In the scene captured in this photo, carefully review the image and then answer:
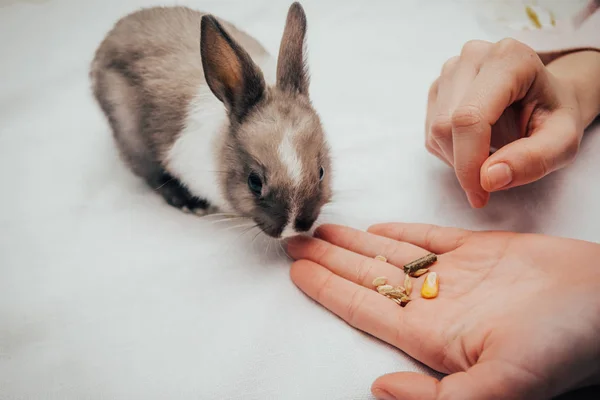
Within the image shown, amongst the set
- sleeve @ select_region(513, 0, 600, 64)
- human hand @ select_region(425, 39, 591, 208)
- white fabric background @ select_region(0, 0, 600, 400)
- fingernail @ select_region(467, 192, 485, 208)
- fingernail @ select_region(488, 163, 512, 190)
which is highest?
sleeve @ select_region(513, 0, 600, 64)

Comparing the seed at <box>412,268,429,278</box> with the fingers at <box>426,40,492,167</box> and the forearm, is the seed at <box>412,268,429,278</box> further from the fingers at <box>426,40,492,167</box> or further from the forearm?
the forearm

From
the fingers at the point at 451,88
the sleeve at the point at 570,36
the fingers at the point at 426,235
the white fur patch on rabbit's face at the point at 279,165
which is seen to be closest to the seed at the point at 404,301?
the fingers at the point at 426,235

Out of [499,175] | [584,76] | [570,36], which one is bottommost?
[499,175]

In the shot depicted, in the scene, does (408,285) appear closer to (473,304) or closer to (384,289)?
(384,289)

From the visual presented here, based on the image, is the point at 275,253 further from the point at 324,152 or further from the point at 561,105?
the point at 561,105

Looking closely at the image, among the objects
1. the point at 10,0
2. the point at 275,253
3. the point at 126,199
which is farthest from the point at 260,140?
the point at 10,0

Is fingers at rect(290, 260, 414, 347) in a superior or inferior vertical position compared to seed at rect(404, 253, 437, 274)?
inferior

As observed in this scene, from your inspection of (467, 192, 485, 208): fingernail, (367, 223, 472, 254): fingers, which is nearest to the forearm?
(467, 192, 485, 208): fingernail

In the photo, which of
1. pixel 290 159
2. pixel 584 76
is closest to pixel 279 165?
pixel 290 159
